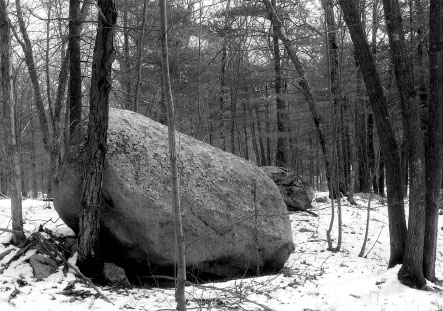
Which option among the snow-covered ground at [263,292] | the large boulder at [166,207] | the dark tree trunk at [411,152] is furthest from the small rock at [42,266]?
the dark tree trunk at [411,152]

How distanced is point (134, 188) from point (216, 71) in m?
13.4

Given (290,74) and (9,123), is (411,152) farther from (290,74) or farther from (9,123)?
(290,74)

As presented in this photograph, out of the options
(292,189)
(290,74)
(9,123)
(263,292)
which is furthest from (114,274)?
(290,74)

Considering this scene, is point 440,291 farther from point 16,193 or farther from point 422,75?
point 422,75

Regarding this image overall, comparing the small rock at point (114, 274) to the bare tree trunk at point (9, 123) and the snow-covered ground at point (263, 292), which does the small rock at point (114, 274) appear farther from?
the bare tree trunk at point (9, 123)

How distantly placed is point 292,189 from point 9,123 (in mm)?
6896

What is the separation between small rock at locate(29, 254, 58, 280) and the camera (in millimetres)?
4709

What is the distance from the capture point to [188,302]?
4340mm

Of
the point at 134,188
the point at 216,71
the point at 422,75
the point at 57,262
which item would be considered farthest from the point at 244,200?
the point at 216,71

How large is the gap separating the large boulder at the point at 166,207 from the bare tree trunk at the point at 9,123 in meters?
0.52

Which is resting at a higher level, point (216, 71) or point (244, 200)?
point (216, 71)

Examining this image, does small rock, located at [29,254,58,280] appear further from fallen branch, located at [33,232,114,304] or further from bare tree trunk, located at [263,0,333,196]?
bare tree trunk, located at [263,0,333,196]

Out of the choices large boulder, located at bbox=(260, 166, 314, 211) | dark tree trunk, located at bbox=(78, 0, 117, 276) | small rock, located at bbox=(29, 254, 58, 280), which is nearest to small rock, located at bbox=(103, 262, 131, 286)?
dark tree trunk, located at bbox=(78, 0, 117, 276)

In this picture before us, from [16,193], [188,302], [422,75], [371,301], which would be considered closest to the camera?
[188,302]
